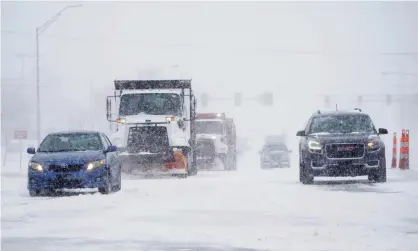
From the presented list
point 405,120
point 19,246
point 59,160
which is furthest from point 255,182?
point 405,120

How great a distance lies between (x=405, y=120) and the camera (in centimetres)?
16600

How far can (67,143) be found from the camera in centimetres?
2706

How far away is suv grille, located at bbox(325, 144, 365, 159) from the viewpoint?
27578 mm

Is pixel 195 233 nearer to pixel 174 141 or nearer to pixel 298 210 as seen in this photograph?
pixel 298 210

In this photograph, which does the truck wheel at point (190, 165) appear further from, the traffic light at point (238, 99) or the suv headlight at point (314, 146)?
the traffic light at point (238, 99)

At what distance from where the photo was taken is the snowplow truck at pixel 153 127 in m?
33.8

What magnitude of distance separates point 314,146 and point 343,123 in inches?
81.1

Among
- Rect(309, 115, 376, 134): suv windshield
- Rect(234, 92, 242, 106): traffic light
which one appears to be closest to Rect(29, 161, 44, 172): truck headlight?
Rect(309, 115, 376, 134): suv windshield

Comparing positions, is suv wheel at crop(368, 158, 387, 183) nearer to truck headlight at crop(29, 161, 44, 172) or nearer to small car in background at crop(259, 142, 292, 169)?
truck headlight at crop(29, 161, 44, 172)

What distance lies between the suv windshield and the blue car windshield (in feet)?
19.9

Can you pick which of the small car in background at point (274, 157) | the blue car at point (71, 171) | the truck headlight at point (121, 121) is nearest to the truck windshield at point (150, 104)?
the truck headlight at point (121, 121)

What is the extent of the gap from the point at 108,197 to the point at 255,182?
7262mm

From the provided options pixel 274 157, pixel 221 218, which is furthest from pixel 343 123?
pixel 274 157

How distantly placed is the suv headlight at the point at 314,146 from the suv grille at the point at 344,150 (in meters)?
0.19
